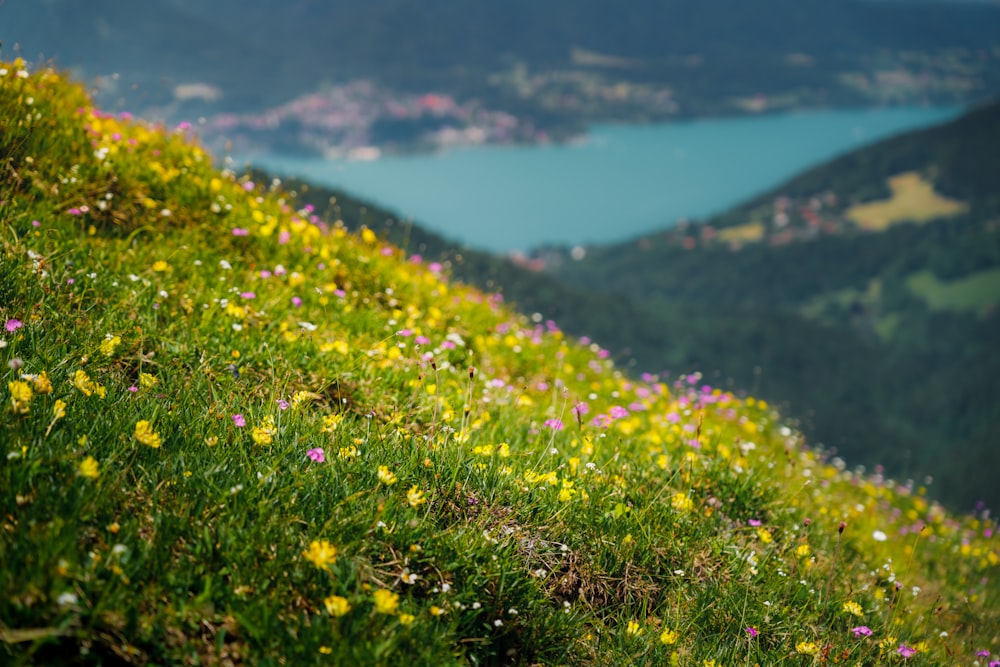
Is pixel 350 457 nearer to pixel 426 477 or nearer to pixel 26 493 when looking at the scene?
pixel 426 477

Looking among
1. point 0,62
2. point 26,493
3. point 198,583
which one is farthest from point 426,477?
point 0,62

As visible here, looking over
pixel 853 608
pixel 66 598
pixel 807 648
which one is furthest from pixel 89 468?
pixel 853 608

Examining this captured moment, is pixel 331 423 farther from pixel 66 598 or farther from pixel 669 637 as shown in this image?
pixel 669 637

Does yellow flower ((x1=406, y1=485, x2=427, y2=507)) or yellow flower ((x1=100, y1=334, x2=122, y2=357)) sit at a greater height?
yellow flower ((x1=100, y1=334, x2=122, y2=357))

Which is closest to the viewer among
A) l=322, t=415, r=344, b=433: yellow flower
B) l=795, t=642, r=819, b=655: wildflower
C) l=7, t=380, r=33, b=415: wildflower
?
l=7, t=380, r=33, b=415: wildflower

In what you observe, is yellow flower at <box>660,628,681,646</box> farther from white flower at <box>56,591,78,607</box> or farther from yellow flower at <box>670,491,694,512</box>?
white flower at <box>56,591,78,607</box>

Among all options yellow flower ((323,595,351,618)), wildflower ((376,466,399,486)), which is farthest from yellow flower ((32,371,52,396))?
yellow flower ((323,595,351,618))

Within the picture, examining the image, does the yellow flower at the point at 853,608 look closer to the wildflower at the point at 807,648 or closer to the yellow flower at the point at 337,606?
the wildflower at the point at 807,648
